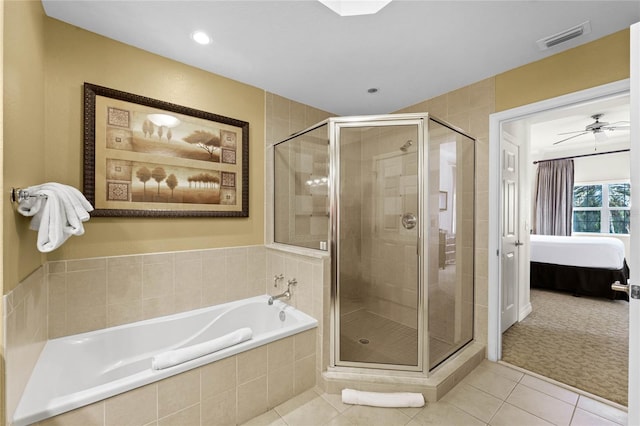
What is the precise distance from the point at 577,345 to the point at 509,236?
115cm

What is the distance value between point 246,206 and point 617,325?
4.24 meters

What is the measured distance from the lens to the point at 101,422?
4.25 ft

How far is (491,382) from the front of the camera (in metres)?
2.12

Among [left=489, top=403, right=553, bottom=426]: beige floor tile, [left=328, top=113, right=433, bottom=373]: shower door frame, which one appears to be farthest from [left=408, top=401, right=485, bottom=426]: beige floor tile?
[left=328, top=113, right=433, bottom=373]: shower door frame

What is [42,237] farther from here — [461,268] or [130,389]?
[461,268]

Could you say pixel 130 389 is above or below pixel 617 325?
above

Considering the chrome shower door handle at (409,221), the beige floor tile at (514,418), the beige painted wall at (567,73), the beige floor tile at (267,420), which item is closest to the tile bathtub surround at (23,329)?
the beige floor tile at (267,420)

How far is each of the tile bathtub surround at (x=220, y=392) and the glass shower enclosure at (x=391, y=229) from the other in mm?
328

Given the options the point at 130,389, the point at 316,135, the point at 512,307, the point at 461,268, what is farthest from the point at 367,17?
the point at 512,307

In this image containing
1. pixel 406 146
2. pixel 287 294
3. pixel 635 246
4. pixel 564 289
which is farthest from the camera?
pixel 564 289

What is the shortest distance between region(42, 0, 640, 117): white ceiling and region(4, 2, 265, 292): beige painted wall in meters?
0.12

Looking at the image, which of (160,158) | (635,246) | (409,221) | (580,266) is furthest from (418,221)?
(580,266)

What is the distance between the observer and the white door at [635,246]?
Answer: 1131 mm

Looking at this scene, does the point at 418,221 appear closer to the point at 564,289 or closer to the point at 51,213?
the point at 51,213
